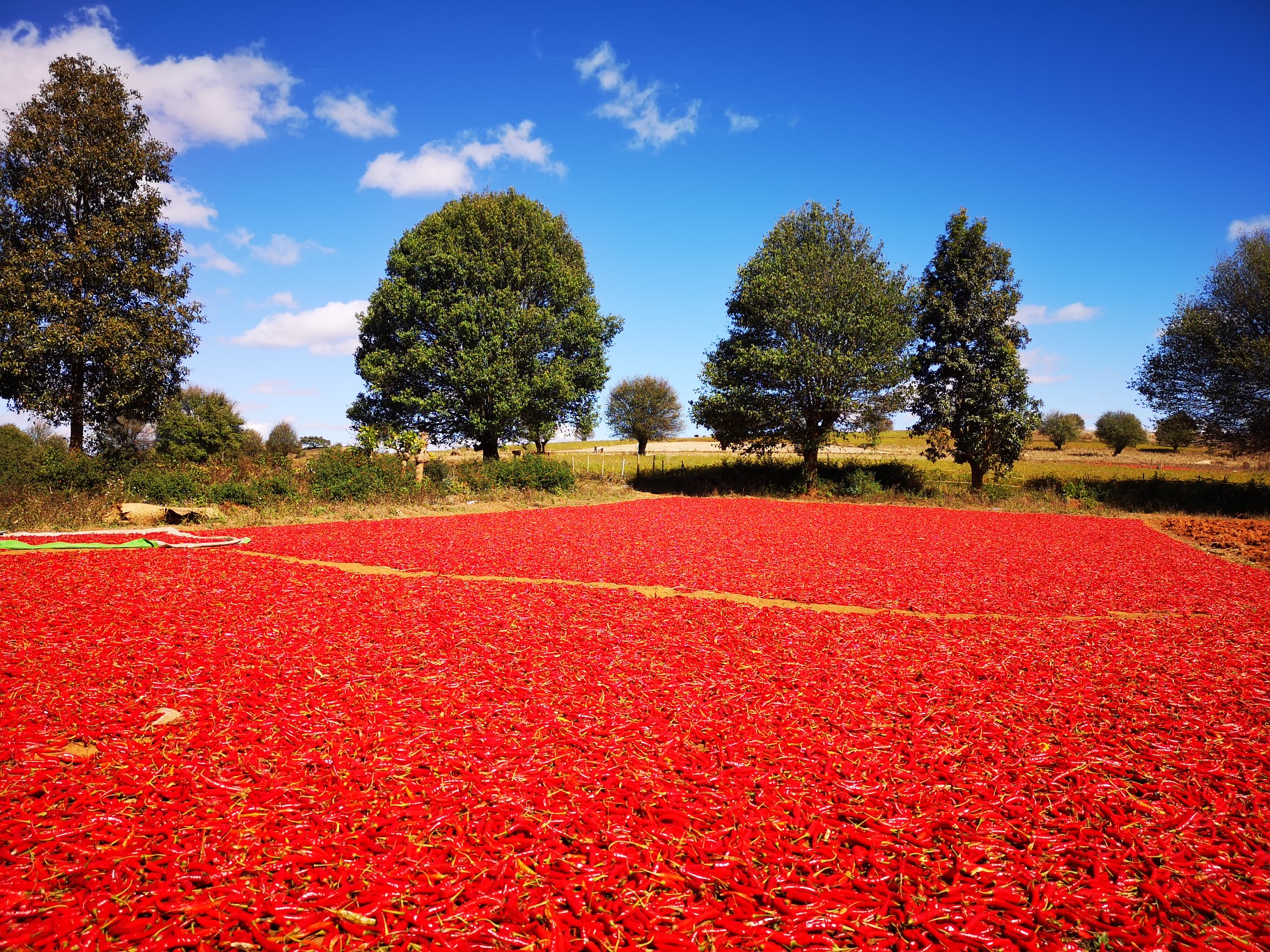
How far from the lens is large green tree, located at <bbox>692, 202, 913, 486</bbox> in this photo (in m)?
28.2

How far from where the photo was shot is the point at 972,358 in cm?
2983

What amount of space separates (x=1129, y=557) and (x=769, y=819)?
1572 cm

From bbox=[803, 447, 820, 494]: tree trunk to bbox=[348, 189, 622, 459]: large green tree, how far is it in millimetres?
11897

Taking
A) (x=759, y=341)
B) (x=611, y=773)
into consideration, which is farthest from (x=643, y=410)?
(x=611, y=773)

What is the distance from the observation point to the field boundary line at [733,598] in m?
8.95

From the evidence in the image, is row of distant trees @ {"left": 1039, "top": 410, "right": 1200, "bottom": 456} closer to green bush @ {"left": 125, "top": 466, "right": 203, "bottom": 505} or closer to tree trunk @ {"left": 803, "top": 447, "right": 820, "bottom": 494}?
tree trunk @ {"left": 803, "top": 447, "right": 820, "bottom": 494}

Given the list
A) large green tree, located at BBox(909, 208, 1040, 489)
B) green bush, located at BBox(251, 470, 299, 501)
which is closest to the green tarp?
green bush, located at BBox(251, 470, 299, 501)

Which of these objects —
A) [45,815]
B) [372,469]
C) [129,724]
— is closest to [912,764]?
[45,815]

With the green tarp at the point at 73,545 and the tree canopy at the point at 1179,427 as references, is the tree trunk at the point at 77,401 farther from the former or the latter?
the tree canopy at the point at 1179,427

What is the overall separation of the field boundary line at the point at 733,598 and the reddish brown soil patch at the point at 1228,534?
10054mm

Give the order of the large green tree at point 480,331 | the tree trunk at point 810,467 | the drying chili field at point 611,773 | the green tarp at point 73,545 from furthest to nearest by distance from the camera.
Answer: the tree trunk at point 810,467 → the large green tree at point 480,331 → the green tarp at point 73,545 → the drying chili field at point 611,773

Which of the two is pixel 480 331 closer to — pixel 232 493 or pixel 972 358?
pixel 232 493

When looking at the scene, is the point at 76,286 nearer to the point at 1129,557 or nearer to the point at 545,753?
the point at 545,753

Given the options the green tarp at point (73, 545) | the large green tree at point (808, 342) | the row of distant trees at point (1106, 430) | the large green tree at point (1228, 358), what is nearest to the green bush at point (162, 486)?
the green tarp at point (73, 545)
